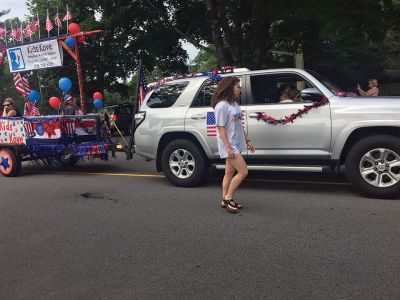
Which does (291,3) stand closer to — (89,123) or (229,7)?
(229,7)

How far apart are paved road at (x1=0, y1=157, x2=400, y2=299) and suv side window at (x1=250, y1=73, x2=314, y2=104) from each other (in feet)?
4.78

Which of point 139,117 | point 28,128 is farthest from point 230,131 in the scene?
point 28,128

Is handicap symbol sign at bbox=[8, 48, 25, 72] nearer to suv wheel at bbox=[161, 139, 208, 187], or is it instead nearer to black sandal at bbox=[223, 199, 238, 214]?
suv wheel at bbox=[161, 139, 208, 187]

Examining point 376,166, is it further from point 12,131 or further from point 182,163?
point 12,131

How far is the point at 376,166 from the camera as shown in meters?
6.19

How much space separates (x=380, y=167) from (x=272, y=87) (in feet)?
6.87

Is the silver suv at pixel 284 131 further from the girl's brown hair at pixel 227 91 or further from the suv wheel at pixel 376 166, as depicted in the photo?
the girl's brown hair at pixel 227 91

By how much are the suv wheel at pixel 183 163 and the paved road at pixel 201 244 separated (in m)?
0.21

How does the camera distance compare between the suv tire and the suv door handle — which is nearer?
the suv door handle

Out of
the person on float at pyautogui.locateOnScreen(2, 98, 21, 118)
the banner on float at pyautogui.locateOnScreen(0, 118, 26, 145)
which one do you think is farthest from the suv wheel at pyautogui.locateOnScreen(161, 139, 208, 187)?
the person on float at pyautogui.locateOnScreen(2, 98, 21, 118)

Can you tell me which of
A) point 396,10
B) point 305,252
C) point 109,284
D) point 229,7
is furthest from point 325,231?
point 229,7

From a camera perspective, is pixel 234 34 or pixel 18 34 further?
pixel 234 34

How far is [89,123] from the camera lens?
9852mm

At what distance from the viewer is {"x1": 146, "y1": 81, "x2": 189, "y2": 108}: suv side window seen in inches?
308
